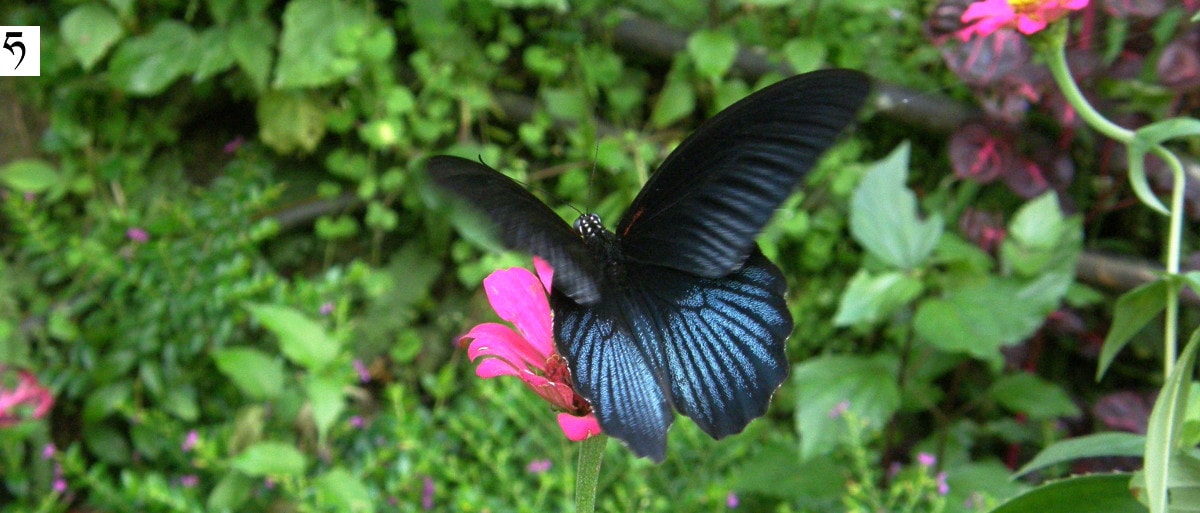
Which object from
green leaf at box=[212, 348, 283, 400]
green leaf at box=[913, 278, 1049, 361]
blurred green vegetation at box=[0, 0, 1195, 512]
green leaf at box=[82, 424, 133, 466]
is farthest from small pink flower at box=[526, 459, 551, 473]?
green leaf at box=[82, 424, 133, 466]

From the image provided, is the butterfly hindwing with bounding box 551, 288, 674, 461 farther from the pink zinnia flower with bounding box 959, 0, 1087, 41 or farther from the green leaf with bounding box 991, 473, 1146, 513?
the pink zinnia flower with bounding box 959, 0, 1087, 41

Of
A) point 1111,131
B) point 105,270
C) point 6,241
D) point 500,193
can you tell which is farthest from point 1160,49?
point 6,241

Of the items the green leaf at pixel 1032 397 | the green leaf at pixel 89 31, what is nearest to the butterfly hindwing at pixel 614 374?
the green leaf at pixel 1032 397

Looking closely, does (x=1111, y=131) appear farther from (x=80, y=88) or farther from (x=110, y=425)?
(x=80, y=88)

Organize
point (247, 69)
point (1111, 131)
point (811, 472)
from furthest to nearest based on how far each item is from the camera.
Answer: point (247, 69) → point (811, 472) → point (1111, 131)

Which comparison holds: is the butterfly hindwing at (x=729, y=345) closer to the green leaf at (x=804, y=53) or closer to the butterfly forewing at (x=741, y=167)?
the butterfly forewing at (x=741, y=167)
